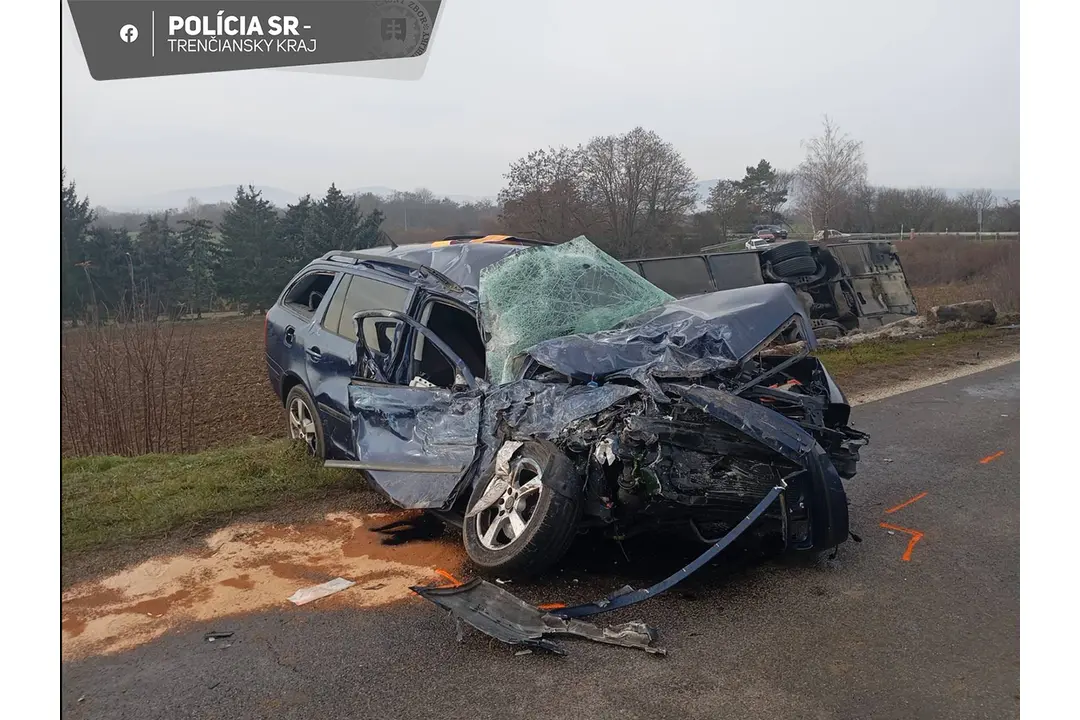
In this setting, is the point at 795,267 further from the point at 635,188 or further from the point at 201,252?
the point at 201,252

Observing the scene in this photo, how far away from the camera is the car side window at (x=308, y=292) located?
582 cm

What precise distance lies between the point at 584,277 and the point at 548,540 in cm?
196

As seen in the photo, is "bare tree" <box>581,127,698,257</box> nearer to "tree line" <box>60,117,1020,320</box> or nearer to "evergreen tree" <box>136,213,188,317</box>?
"tree line" <box>60,117,1020,320</box>

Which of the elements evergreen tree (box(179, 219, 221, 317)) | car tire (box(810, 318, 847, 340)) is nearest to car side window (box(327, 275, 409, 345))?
evergreen tree (box(179, 219, 221, 317))

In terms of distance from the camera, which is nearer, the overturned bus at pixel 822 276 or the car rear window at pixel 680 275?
the car rear window at pixel 680 275

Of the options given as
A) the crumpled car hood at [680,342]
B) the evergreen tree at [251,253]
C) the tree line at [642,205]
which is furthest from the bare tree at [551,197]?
the crumpled car hood at [680,342]

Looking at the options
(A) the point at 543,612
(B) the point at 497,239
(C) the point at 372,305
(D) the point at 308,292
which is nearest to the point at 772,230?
(B) the point at 497,239

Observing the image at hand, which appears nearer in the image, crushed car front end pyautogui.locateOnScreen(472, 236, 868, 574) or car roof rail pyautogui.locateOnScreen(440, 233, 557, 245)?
crushed car front end pyautogui.locateOnScreen(472, 236, 868, 574)

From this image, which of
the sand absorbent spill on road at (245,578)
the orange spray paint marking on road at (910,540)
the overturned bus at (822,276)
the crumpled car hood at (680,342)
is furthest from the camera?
the overturned bus at (822,276)

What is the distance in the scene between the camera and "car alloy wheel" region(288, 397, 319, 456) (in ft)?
18.6

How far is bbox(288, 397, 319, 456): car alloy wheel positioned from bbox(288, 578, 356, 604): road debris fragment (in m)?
1.94

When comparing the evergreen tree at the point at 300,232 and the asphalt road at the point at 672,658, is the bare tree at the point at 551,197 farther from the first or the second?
the asphalt road at the point at 672,658

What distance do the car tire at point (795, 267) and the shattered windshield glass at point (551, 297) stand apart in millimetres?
7754

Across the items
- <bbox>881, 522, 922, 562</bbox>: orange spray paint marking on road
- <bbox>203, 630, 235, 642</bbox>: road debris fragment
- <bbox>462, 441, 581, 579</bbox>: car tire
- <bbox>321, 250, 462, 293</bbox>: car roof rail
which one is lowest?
<bbox>203, 630, 235, 642</bbox>: road debris fragment
